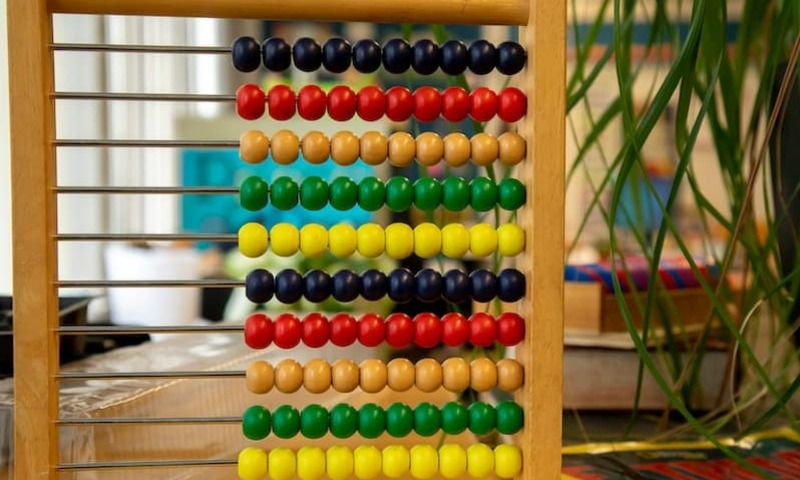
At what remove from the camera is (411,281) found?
721mm

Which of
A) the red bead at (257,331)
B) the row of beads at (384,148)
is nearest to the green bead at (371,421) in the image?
the red bead at (257,331)

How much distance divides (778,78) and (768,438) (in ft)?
1.32

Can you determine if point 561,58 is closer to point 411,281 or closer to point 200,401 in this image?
point 411,281

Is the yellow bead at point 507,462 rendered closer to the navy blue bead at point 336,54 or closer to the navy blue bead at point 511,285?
the navy blue bead at point 511,285

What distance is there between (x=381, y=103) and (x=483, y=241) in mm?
144

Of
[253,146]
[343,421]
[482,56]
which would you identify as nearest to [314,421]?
[343,421]

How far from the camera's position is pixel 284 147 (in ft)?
2.39

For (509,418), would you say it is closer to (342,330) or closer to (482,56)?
(342,330)

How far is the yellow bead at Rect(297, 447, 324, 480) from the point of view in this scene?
70 cm

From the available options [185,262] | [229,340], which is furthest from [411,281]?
[185,262]

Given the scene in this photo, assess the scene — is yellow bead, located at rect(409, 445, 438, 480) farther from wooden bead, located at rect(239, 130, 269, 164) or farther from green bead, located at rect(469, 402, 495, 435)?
wooden bead, located at rect(239, 130, 269, 164)

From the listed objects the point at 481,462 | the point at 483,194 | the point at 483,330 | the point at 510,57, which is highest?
the point at 510,57

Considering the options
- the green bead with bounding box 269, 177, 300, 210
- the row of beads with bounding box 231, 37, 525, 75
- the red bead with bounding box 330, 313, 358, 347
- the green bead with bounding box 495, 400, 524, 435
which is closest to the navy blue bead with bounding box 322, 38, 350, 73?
the row of beads with bounding box 231, 37, 525, 75

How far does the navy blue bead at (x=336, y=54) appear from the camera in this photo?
0.73 meters
